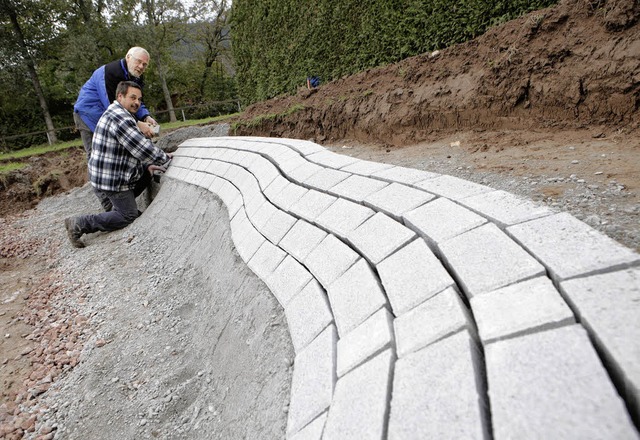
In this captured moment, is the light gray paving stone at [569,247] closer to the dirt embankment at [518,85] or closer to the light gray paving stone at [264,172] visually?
the light gray paving stone at [264,172]

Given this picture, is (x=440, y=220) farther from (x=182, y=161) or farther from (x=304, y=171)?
(x=182, y=161)

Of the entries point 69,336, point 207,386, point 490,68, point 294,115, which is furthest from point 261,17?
point 207,386

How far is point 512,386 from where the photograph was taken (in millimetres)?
956

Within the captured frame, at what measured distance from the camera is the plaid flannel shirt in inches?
185

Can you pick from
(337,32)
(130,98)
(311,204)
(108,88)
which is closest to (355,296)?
(311,204)

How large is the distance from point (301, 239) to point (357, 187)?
1.69 ft

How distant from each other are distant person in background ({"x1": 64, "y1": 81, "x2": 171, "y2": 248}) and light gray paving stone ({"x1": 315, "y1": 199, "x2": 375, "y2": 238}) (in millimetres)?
3515

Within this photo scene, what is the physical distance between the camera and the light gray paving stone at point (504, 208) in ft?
5.37

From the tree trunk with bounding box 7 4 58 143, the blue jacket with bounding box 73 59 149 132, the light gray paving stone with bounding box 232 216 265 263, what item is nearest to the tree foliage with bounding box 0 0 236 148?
the tree trunk with bounding box 7 4 58 143

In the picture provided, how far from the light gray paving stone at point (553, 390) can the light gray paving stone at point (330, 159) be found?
2128 millimetres

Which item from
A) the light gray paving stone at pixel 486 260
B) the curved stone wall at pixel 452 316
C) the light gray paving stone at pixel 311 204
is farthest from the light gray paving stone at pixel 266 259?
the light gray paving stone at pixel 486 260

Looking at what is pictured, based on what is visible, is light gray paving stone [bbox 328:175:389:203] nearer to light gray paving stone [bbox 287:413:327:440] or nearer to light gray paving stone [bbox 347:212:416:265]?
light gray paving stone [bbox 347:212:416:265]

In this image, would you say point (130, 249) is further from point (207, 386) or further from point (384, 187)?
point (384, 187)

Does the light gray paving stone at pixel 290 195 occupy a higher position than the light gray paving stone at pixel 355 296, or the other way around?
the light gray paving stone at pixel 290 195
